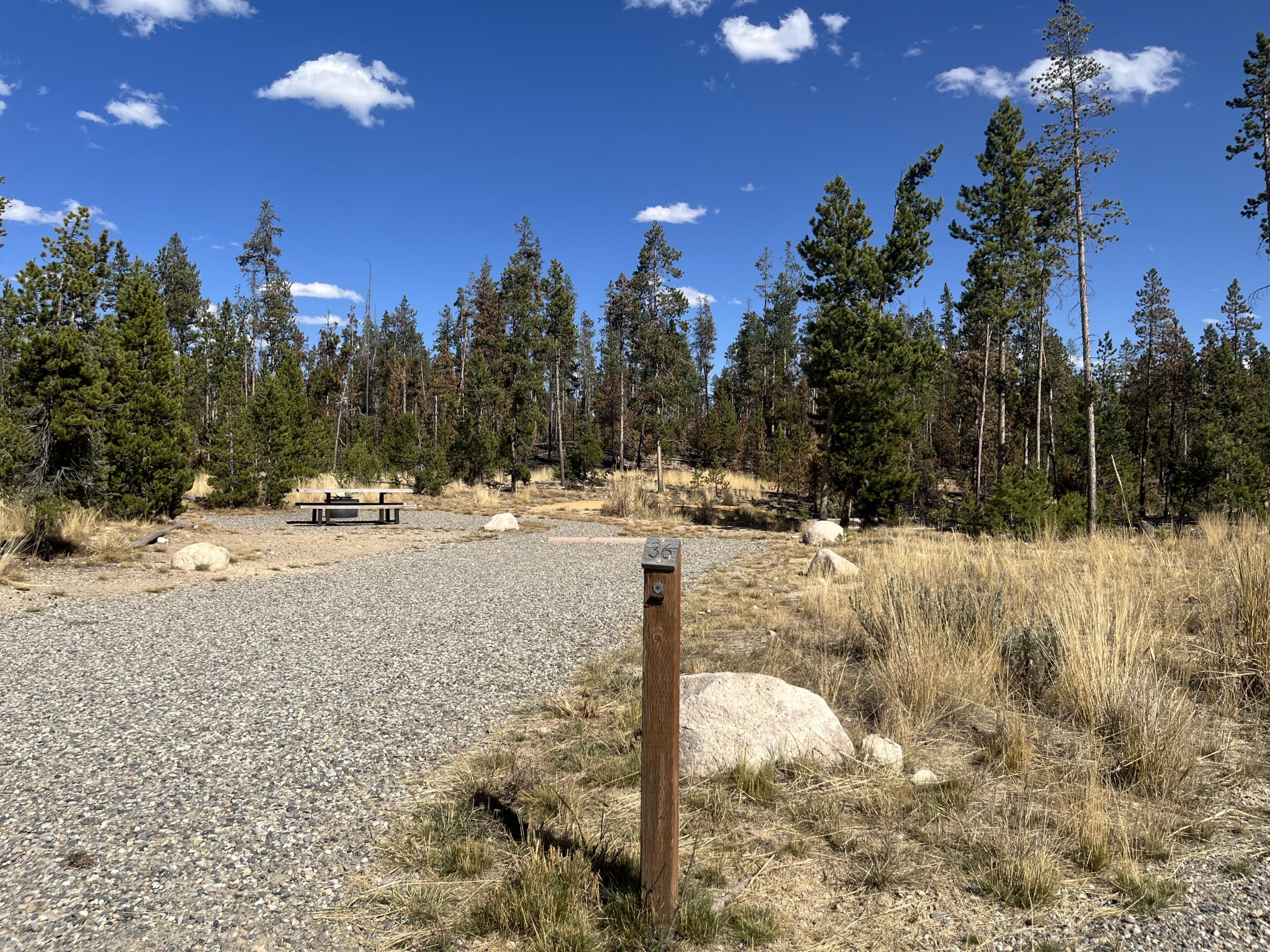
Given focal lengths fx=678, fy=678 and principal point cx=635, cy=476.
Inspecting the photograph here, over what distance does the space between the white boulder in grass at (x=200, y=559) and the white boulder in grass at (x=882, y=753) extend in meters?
9.63

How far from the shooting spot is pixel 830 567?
9.48 metres

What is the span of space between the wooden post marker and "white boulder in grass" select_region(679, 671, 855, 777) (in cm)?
118

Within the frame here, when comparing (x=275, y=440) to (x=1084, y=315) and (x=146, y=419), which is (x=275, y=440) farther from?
(x=1084, y=315)

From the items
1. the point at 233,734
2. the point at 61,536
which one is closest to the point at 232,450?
the point at 61,536

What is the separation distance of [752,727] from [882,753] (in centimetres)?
67

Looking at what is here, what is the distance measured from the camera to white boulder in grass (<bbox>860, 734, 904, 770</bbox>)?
3.46 meters

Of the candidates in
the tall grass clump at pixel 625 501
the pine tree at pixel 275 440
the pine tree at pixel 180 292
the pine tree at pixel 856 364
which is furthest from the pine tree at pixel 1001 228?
the pine tree at pixel 180 292

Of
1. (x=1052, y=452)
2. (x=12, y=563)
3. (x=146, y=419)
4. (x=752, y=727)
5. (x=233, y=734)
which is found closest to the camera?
(x=752, y=727)

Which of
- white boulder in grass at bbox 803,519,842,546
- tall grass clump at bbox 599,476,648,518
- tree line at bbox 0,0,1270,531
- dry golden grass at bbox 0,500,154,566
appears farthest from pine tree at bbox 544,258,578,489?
dry golden grass at bbox 0,500,154,566

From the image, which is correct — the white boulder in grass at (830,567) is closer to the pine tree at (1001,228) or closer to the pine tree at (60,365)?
the pine tree at (60,365)

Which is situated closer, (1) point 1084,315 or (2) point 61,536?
(2) point 61,536

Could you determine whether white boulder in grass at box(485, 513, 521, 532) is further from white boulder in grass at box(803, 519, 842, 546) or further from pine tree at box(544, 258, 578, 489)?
pine tree at box(544, 258, 578, 489)

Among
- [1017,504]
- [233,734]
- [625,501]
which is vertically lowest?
[233,734]

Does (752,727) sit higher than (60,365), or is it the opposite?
(60,365)
